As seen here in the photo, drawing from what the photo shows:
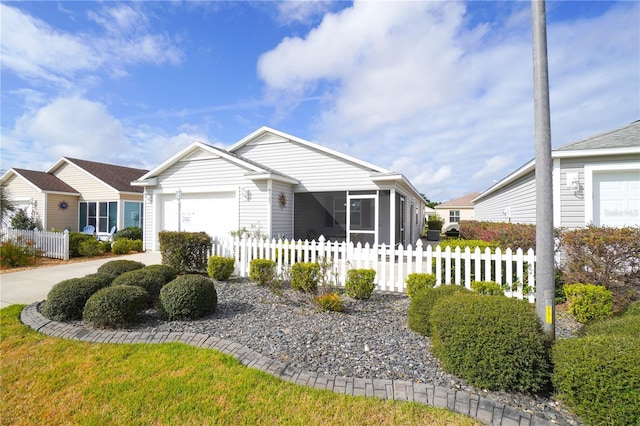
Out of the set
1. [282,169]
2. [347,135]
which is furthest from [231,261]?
[347,135]

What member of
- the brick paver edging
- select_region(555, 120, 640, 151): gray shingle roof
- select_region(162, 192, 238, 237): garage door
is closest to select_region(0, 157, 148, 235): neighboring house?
select_region(162, 192, 238, 237): garage door

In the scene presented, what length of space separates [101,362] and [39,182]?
2087 centimetres

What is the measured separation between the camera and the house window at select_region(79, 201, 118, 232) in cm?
1752

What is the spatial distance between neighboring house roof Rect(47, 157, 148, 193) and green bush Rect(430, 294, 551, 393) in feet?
64.3

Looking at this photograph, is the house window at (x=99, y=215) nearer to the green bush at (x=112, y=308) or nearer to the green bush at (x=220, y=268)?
the green bush at (x=220, y=268)

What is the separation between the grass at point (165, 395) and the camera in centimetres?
247

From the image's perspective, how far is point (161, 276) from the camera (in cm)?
566

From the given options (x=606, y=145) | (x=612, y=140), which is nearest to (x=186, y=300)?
(x=606, y=145)

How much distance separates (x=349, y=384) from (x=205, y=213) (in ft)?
36.4

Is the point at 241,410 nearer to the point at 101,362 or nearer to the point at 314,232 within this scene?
the point at 101,362

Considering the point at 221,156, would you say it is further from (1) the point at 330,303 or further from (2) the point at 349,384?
(2) the point at 349,384

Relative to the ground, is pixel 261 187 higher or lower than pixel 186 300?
higher

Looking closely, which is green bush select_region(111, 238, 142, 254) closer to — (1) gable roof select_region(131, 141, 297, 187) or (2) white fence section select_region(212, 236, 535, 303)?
(1) gable roof select_region(131, 141, 297, 187)

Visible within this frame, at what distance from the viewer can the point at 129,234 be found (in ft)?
51.5
